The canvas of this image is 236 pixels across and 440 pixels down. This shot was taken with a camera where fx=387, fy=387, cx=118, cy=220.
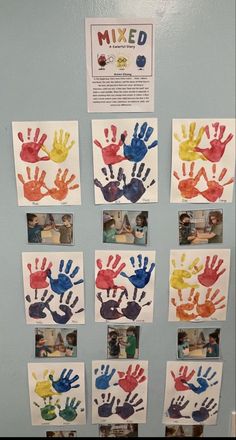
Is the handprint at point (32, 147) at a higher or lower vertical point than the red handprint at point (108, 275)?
higher

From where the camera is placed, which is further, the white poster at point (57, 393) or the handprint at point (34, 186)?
the white poster at point (57, 393)

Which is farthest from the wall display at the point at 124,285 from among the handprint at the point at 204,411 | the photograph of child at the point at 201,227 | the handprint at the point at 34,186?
the handprint at the point at 204,411

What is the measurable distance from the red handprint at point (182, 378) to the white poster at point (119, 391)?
9 cm

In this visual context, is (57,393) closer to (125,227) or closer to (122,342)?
(122,342)

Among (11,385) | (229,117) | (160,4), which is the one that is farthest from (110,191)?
(11,385)

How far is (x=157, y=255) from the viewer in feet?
3.43

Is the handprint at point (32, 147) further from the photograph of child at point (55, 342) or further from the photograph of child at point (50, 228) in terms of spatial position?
the photograph of child at point (55, 342)

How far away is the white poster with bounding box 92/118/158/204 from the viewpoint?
38.3 inches

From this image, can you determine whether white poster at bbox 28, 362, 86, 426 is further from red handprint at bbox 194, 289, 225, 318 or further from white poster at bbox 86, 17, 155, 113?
white poster at bbox 86, 17, 155, 113

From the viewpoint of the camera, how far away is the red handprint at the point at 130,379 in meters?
1.12

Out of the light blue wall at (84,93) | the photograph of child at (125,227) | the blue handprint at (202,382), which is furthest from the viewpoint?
the blue handprint at (202,382)

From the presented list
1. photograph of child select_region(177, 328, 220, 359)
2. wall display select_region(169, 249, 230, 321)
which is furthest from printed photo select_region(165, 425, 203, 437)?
wall display select_region(169, 249, 230, 321)

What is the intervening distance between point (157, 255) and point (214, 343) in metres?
0.31

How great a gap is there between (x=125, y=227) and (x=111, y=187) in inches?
4.4
